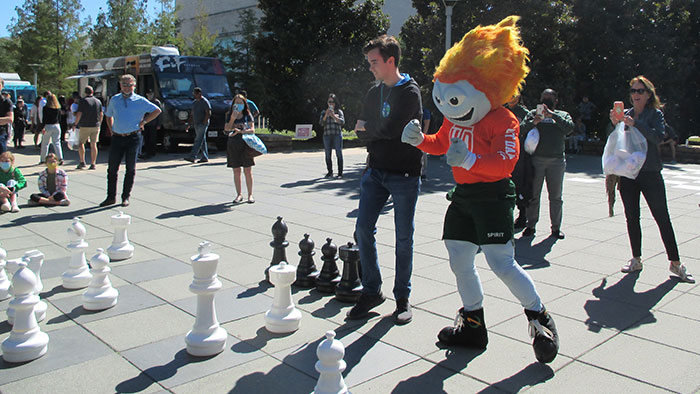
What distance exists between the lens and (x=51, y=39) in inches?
1495

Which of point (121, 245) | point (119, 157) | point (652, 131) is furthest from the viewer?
point (119, 157)

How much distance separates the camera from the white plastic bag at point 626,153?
221 inches

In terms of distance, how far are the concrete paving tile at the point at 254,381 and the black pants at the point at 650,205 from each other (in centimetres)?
389

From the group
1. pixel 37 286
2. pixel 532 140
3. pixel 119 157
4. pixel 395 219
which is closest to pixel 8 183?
pixel 119 157

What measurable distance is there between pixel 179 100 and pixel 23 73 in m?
29.6

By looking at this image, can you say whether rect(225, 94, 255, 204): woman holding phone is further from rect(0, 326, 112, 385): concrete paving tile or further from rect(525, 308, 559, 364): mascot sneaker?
rect(525, 308, 559, 364): mascot sneaker

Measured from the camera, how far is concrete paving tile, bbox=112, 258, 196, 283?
545 cm

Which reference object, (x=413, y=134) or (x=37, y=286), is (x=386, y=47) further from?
(x=37, y=286)

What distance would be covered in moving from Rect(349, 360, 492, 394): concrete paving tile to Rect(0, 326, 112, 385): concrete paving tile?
1712 mm

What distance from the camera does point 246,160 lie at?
31.0 feet

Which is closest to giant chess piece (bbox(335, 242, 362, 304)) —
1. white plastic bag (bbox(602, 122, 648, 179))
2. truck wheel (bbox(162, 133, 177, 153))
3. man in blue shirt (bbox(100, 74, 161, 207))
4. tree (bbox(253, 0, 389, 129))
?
white plastic bag (bbox(602, 122, 648, 179))

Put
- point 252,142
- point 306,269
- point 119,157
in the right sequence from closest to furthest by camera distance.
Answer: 1. point 306,269
2. point 119,157
3. point 252,142

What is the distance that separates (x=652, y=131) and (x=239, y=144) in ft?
19.8

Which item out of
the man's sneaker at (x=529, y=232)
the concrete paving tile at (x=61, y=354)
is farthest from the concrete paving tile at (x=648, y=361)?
the man's sneaker at (x=529, y=232)
